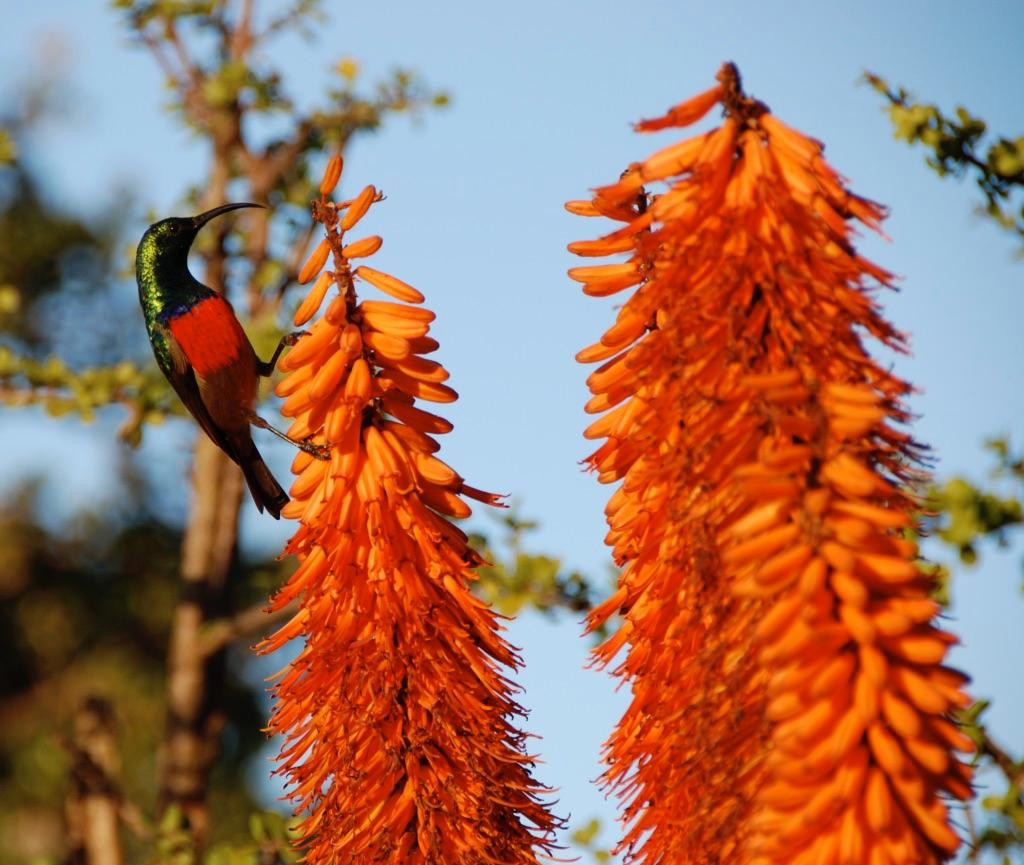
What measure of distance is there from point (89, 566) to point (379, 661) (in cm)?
1559

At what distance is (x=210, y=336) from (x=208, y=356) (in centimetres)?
7

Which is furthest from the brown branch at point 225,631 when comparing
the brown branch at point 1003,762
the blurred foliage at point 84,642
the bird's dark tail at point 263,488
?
the blurred foliage at point 84,642

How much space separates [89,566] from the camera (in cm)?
1722

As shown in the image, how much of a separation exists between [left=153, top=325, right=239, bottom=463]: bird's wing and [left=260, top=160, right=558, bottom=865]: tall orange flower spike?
6.90 ft

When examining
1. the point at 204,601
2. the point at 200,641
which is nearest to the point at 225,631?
the point at 200,641

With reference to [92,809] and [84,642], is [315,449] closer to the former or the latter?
[92,809]

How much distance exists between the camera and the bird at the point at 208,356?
4602 mm

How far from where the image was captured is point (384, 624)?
2.40 meters

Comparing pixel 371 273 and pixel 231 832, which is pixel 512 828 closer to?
pixel 371 273

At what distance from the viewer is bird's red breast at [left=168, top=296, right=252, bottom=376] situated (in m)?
4.59

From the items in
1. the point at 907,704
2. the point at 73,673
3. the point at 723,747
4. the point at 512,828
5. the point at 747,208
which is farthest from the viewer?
the point at 73,673

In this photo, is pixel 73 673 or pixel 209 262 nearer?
pixel 209 262

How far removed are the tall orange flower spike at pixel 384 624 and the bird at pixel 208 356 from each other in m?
1.82

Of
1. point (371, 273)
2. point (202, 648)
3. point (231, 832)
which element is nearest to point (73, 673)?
point (231, 832)
